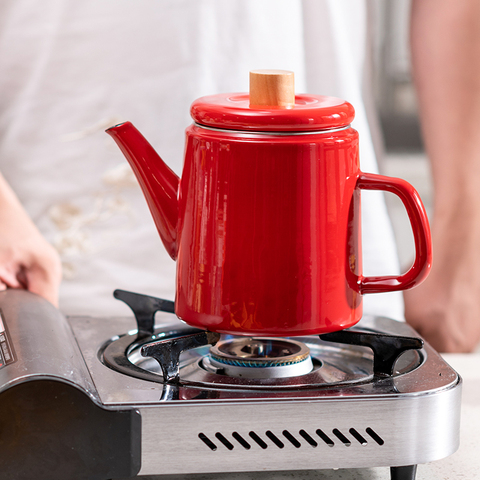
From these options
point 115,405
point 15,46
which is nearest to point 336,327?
point 115,405

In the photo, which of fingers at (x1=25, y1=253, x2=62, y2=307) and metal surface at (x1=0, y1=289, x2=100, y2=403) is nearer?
metal surface at (x1=0, y1=289, x2=100, y2=403)

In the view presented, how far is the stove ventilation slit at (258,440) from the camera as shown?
0.50 m

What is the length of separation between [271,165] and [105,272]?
2.04 ft

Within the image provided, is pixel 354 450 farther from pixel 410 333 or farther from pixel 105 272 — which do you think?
pixel 105 272

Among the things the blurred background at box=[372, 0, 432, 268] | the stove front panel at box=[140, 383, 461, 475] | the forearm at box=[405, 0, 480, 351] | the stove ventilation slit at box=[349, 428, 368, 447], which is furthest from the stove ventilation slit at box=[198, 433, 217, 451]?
the blurred background at box=[372, 0, 432, 268]

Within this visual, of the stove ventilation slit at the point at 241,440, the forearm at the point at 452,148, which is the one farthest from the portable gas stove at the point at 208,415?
the forearm at the point at 452,148

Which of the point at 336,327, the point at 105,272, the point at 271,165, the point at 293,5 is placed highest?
the point at 293,5

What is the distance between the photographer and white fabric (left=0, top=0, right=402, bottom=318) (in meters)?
1.03

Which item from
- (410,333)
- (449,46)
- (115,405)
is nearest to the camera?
(115,405)

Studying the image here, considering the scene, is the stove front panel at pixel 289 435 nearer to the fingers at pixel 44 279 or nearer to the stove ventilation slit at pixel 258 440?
the stove ventilation slit at pixel 258 440

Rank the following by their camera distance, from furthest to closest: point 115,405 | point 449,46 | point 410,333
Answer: point 449,46, point 410,333, point 115,405

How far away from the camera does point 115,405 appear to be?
483mm

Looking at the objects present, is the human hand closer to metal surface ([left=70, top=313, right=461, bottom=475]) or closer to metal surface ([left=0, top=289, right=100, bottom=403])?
metal surface ([left=0, top=289, right=100, bottom=403])

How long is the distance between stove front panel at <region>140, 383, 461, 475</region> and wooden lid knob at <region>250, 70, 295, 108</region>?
0.74 ft
